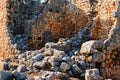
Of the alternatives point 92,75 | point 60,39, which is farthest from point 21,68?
point 60,39

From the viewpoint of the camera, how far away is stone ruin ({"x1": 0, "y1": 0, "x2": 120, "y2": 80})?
14.4 meters

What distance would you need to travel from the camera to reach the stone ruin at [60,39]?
47.2ft

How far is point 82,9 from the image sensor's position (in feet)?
64.1

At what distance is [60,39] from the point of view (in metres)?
17.9

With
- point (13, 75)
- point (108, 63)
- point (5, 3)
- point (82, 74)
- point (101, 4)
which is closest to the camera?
point (13, 75)

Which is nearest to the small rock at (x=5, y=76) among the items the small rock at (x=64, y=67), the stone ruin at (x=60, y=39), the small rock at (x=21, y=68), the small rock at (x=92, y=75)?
the stone ruin at (x=60, y=39)

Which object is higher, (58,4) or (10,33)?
(58,4)

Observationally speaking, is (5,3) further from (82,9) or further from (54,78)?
(54,78)

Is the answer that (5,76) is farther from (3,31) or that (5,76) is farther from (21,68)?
(3,31)

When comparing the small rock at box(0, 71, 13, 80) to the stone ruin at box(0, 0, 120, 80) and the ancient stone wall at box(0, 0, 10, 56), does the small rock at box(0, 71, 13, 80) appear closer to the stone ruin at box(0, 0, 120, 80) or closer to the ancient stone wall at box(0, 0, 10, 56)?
the stone ruin at box(0, 0, 120, 80)

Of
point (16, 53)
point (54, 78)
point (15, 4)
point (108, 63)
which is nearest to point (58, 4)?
point (15, 4)

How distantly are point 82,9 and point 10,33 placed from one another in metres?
4.10

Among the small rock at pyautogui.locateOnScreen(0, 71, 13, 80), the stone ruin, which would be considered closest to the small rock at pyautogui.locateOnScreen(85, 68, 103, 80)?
the stone ruin

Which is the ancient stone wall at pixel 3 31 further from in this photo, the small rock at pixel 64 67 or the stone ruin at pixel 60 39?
the small rock at pixel 64 67
